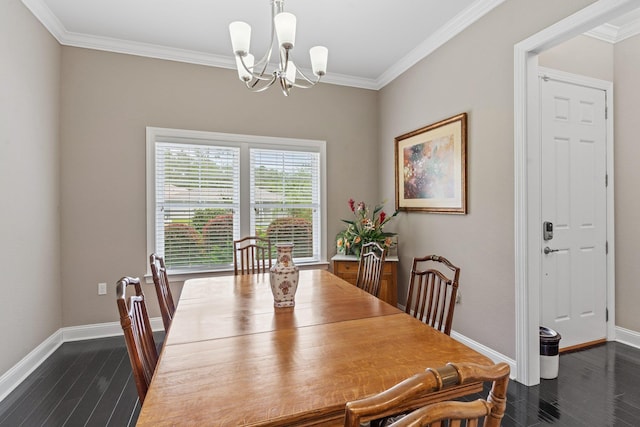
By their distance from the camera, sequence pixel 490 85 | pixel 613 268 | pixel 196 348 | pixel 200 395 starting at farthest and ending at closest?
1. pixel 613 268
2. pixel 490 85
3. pixel 196 348
4. pixel 200 395

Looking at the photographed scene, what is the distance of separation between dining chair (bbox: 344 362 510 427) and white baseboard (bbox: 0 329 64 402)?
2.88m

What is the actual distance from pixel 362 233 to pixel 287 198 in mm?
984

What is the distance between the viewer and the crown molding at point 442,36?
8.50 ft

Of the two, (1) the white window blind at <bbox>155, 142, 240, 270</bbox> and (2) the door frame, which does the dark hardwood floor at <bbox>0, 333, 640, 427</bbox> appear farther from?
(1) the white window blind at <bbox>155, 142, 240, 270</bbox>

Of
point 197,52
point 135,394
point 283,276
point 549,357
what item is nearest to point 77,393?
point 135,394

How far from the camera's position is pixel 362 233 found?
144 inches

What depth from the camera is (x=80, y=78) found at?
3.13 meters

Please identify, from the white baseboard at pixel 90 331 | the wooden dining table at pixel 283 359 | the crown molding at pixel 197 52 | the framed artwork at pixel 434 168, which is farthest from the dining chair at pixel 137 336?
the crown molding at pixel 197 52

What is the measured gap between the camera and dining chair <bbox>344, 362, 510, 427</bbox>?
546mm

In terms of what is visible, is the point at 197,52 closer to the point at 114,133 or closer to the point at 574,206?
the point at 114,133

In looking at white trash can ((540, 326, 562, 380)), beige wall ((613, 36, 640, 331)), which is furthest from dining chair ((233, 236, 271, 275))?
beige wall ((613, 36, 640, 331))

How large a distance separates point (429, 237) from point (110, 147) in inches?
131

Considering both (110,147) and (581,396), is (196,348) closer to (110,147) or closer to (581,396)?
(581,396)

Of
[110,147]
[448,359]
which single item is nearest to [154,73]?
[110,147]
